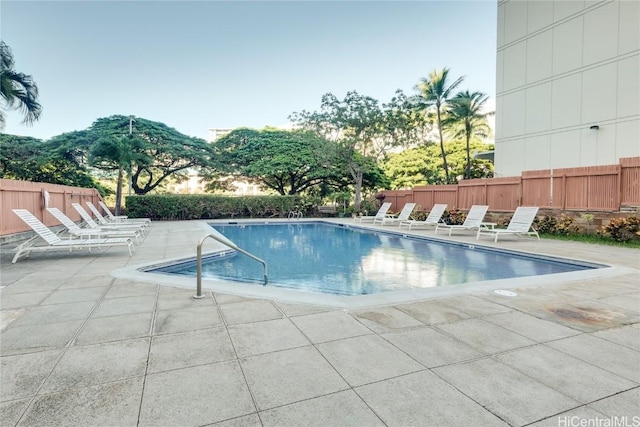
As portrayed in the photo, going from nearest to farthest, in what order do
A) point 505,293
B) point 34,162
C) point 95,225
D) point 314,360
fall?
point 314,360 → point 505,293 → point 95,225 → point 34,162

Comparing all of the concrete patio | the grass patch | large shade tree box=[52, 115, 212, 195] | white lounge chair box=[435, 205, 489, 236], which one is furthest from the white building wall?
large shade tree box=[52, 115, 212, 195]

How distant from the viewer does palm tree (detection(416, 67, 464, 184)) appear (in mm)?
21281

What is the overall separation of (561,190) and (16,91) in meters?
17.2

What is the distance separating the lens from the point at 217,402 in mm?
1894

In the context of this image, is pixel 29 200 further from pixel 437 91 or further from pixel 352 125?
pixel 437 91

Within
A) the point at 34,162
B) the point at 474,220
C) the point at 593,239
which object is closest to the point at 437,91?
the point at 474,220

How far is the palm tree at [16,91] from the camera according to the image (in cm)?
1027

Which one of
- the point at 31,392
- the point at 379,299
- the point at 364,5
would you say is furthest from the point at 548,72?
the point at 31,392

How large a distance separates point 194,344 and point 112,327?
0.91 metres

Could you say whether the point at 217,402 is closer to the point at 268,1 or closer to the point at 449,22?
the point at 268,1

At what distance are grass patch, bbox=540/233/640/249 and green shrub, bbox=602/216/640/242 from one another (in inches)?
4.8

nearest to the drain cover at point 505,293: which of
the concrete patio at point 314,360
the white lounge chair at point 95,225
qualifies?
the concrete patio at point 314,360

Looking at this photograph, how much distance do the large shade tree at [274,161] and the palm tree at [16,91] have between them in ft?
42.2

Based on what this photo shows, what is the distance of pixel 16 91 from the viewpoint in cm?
1067
